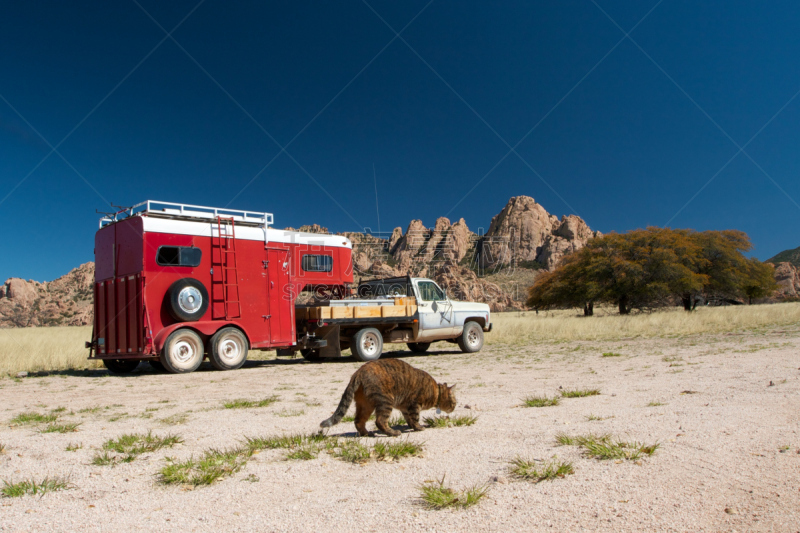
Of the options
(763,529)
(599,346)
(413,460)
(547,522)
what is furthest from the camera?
(599,346)

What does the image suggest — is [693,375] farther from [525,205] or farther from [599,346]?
[525,205]

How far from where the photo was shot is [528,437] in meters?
4.69

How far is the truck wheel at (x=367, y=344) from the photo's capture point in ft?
46.5

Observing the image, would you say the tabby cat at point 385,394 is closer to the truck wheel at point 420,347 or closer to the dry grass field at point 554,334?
the dry grass field at point 554,334

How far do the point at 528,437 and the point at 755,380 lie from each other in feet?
15.6

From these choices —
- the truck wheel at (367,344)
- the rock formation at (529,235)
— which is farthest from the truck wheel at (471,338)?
the rock formation at (529,235)

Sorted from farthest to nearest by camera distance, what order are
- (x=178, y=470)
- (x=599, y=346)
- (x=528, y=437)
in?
(x=599, y=346) < (x=528, y=437) < (x=178, y=470)

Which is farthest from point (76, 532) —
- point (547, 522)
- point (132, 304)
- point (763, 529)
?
point (132, 304)

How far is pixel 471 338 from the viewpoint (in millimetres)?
16953

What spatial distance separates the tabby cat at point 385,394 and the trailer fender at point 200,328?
26.2 ft

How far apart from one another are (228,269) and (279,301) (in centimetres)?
155

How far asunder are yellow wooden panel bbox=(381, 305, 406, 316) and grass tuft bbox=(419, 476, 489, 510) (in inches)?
440

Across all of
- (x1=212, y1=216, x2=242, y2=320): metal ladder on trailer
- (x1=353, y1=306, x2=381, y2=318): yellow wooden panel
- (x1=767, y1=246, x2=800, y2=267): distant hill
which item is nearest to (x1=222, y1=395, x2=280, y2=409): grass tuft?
(x1=212, y1=216, x2=242, y2=320): metal ladder on trailer

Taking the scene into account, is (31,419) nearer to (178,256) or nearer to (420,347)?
(178,256)
